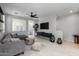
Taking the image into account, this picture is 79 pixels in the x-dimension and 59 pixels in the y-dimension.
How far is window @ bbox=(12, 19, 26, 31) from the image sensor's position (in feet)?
25.3

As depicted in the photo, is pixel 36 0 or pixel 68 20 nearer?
pixel 36 0

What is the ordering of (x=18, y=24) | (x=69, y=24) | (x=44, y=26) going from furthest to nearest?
(x=18, y=24) < (x=44, y=26) < (x=69, y=24)

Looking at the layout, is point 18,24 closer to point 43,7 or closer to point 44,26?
point 44,26

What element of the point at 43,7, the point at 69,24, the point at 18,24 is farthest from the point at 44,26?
the point at 43,7

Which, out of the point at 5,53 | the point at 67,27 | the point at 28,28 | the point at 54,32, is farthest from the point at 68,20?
the point at 5,53

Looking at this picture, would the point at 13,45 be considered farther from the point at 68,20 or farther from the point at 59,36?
the point at 68,20

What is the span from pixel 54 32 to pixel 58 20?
4.97ft

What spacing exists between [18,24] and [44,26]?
2.96 m

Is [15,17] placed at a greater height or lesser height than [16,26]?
greater

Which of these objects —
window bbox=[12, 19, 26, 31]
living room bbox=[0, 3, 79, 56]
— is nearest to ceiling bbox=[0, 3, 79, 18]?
living room bbox=[0, 3, 79, 56]

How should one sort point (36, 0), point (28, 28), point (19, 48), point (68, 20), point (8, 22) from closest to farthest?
point (36, 0) → point (19, 48) → point (68, 20) → point (8, 22) → point (28, 28)

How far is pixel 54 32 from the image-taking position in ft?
20.8

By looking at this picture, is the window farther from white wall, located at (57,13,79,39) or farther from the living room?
white wall, located at (57,13,79,39)

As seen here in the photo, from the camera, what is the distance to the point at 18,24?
27.0ft
